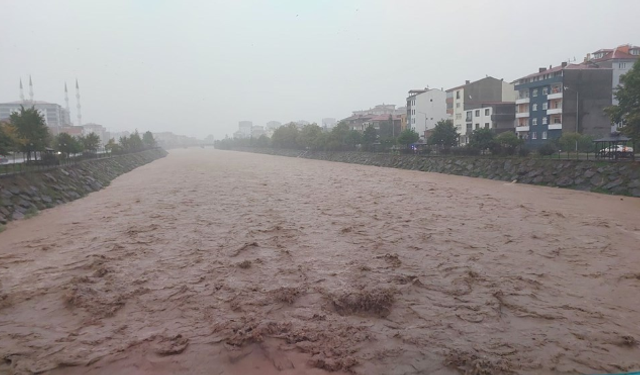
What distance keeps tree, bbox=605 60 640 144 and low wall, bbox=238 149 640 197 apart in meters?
1.41

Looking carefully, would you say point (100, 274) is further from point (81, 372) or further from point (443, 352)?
point (443, 352)

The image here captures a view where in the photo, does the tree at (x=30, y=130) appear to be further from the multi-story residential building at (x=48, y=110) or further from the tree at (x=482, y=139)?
the multi-story residential building at (x=48, y=110)

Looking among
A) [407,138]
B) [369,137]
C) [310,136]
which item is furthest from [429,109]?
[407,138]

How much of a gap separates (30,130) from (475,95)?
126 feet

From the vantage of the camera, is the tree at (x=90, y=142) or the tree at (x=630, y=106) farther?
the tree at (x=90, y=142)

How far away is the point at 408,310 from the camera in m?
5.55

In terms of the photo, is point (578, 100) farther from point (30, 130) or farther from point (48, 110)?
point (48, 110)

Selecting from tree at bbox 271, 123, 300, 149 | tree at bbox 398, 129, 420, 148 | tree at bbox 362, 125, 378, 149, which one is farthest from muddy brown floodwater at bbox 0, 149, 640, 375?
tree at bbox 271, 123, 300, 149

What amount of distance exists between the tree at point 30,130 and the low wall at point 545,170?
74.0ft

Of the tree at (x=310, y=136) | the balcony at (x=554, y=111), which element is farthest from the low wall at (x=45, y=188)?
the balcony at (x=554, y=111)

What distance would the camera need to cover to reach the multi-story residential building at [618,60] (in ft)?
113

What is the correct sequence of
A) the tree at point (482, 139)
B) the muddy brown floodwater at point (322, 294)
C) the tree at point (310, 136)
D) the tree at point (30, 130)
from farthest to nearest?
the tree at point (310, 136), the tree at point (482, 139), the tree at point (30, 130), the muddy brown floodwater at point (322, 294)

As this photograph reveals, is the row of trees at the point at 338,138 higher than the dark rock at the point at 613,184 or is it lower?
higher

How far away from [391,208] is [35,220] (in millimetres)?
10793
